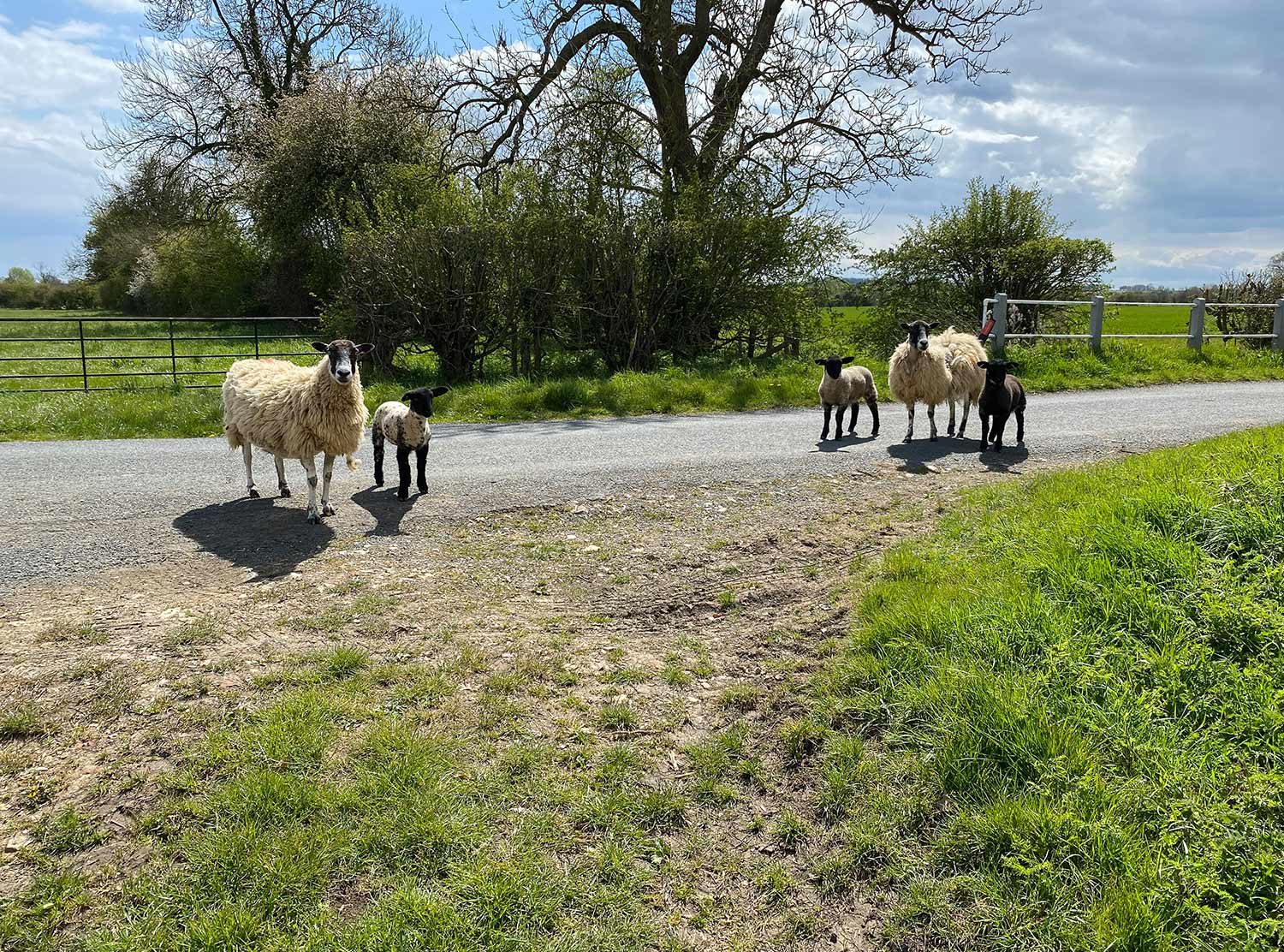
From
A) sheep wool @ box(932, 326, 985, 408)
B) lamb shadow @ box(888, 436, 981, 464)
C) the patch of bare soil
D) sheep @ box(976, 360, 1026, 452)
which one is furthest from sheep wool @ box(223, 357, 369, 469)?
sheep wool @ box(932, 326, 985, 408)

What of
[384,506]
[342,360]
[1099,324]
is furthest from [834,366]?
[1099,324]

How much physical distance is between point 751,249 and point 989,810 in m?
14.6

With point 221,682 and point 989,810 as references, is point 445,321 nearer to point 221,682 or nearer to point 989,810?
point 221,682

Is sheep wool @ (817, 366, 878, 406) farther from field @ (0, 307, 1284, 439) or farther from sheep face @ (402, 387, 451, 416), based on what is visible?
sheep face @ (402, 387, 451, 416)

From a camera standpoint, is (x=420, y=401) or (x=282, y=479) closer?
(x=420, y=401)

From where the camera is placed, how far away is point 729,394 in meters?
13.8

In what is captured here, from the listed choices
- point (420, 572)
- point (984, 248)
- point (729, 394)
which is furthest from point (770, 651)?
point (984, 248)

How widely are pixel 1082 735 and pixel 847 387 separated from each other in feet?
23.5

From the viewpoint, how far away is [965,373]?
995cm

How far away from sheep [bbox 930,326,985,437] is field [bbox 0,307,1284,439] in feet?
12.4

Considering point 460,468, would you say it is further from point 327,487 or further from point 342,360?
point 342,360

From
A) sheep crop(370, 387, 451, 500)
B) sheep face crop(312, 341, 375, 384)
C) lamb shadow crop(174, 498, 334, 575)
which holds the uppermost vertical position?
sheep face crop(312, 341, 375, 384)

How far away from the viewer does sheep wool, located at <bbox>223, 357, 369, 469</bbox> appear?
6863mm

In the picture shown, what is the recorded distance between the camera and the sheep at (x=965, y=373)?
9.95 m
